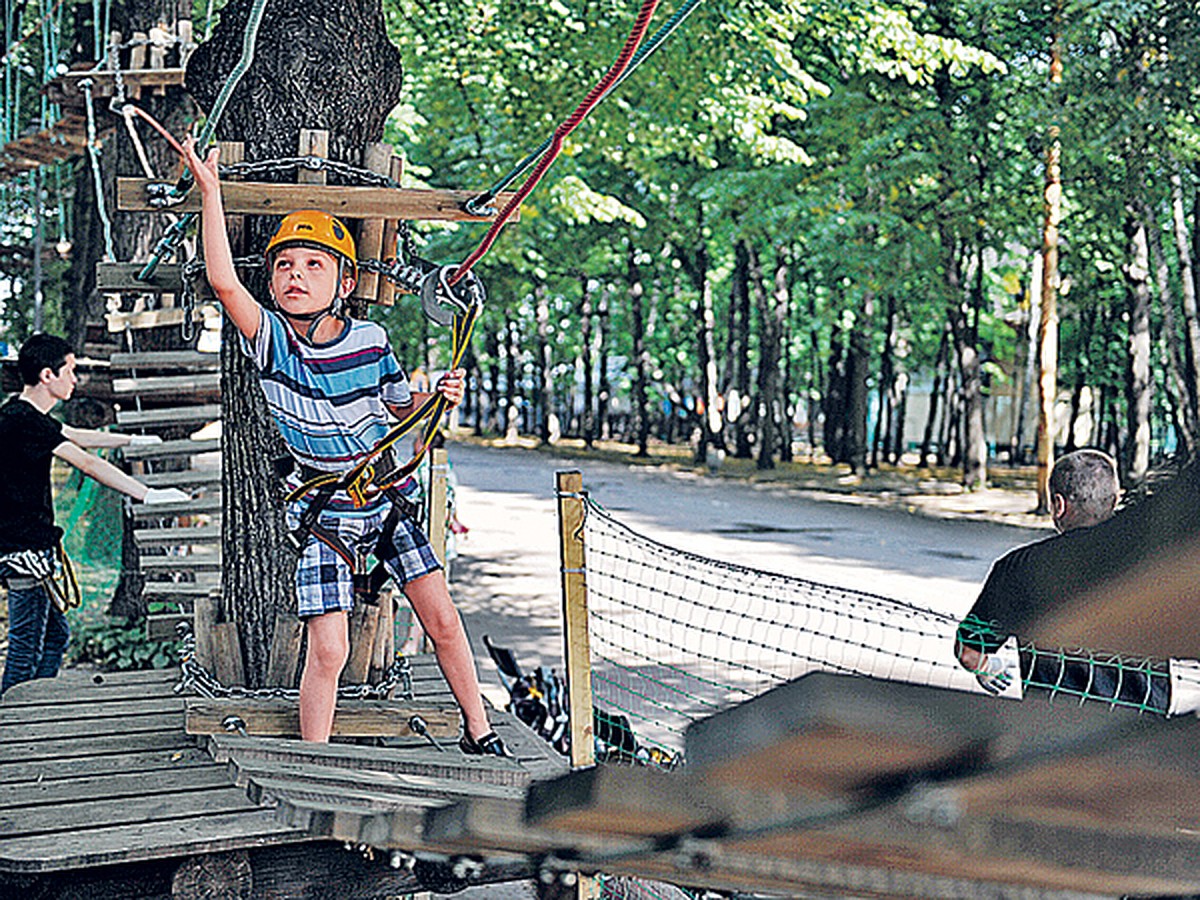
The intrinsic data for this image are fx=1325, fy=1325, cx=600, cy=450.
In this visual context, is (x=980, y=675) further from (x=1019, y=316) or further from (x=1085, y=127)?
(x=1019, y=316)

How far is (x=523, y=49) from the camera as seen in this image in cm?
1335

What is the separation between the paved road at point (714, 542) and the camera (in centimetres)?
1336

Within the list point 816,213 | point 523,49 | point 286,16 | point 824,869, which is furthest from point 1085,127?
point 824,869

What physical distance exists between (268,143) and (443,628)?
6.89 feet

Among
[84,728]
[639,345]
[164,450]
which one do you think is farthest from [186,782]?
[639,345]

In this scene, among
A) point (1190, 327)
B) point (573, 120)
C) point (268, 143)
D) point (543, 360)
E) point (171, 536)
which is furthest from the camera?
point (543, 360)

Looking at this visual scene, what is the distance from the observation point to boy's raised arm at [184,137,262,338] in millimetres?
4355

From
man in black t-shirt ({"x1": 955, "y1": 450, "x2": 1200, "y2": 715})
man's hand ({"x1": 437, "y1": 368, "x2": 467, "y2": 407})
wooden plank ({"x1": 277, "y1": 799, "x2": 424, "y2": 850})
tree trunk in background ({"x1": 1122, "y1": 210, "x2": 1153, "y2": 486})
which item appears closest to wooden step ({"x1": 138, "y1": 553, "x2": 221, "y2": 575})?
man's hand ({"x1": 437, "y1": 368, "x2": 467, "y2": 407})

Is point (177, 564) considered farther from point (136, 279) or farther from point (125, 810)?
point (125, 810)

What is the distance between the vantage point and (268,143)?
17.5 ft

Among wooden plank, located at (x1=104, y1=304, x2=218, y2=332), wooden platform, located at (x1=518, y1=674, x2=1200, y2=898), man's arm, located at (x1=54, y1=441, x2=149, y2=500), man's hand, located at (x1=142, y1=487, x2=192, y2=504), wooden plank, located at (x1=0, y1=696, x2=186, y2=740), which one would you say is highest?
wooden plank, located at (x1=104, y1=304, x2=218, y2=332)

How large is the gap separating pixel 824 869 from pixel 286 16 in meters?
5.16

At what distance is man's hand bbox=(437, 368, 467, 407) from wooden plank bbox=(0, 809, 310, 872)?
1432mm

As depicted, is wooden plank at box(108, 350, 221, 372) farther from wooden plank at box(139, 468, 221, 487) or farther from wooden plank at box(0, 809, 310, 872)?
wooden plank at box(0, 809, 310, 872)
